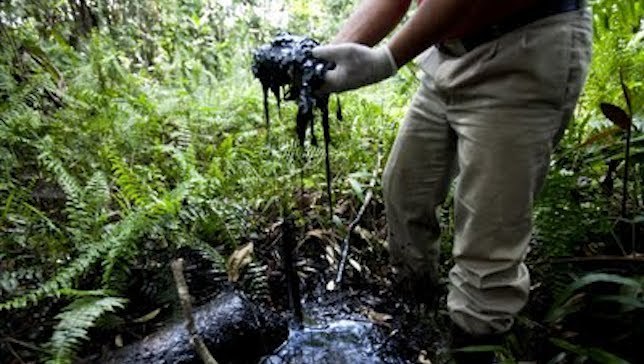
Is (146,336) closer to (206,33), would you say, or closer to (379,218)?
(379,218)

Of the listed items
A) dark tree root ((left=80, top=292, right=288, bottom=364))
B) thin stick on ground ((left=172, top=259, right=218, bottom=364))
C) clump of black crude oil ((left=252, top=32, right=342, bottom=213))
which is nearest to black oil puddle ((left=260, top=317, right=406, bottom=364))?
dark tree root ((left=80, top=292, right=288, bottom=364))

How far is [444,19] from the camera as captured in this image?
1727mm

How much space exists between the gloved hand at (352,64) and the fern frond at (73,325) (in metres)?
1.30

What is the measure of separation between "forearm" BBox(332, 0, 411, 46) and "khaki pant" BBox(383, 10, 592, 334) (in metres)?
0.27

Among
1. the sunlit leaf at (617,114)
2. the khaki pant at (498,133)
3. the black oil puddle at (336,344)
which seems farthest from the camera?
the black oil puddle at (336,344)

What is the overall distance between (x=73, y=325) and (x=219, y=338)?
0.58m

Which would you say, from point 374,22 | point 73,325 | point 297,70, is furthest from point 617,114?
point 73,325

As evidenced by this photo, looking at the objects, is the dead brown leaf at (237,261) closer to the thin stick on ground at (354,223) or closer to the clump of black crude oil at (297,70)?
the thin stick on ground at (354,223)

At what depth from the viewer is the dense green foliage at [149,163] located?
2.40 m

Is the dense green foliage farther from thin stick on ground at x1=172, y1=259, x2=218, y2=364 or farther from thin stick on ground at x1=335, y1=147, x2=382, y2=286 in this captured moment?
thin stick on ground at x1=172, y1=259, x2=218, y2=364

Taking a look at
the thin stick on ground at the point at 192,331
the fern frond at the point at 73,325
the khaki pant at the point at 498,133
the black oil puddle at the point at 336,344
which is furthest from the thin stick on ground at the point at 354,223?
the fern frond at the point at 73,325

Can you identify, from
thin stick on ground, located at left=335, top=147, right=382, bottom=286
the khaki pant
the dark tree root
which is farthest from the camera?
thin stick on ground, located at left=335, top=147, right=382, bottom=286

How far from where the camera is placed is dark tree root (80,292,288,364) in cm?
198

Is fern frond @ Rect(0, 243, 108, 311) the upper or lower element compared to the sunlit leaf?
lower
